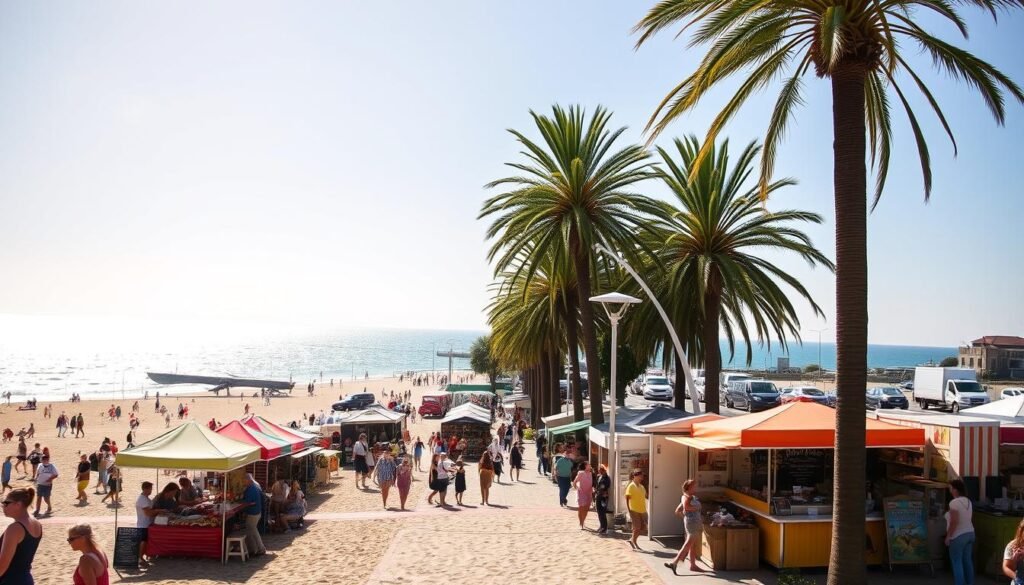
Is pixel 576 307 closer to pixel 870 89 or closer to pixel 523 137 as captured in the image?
pixel 523 137

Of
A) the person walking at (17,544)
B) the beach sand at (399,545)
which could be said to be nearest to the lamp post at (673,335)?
the beach sand at (399,545)

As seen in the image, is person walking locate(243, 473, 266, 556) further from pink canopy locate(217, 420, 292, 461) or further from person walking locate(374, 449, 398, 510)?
person walking locate(374, 449, 398, 510)

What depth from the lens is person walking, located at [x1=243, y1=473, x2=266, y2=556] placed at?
14.0 m

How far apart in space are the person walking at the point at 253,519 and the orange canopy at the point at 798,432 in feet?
29.3

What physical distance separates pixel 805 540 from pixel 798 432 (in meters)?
1.81

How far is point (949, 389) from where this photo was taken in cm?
3988

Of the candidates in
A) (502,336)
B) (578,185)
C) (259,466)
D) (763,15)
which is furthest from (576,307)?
(763,15)

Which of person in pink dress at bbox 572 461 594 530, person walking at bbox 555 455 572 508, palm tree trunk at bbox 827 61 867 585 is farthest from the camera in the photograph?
person walking at bbox 555 455 572 508

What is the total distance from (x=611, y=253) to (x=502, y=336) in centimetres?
1465

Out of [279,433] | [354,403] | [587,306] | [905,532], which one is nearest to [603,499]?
[905,532]

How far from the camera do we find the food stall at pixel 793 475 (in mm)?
11641

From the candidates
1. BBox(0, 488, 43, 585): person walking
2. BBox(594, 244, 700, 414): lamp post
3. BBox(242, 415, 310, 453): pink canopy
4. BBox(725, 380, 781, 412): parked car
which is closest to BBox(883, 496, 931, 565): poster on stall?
BBox(594, 244, 700, 414): lamp post

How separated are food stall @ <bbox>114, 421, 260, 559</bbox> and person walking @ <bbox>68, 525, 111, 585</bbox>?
22.3 feet

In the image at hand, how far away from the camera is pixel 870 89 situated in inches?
475
